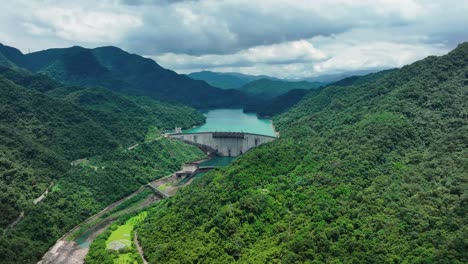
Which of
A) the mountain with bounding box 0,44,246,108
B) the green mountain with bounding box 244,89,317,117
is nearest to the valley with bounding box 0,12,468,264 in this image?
the green mountain with bounding box 244,89,317,117

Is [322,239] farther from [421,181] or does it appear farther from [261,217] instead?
[421,181]

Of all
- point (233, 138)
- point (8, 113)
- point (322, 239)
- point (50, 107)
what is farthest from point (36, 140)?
point (322, 239)

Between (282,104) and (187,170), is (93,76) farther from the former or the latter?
(187,170)

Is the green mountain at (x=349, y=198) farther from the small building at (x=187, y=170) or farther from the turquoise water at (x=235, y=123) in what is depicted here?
the turquoise water at (x=235, y=123)

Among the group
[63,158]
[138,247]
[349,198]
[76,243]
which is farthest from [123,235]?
[349,198]

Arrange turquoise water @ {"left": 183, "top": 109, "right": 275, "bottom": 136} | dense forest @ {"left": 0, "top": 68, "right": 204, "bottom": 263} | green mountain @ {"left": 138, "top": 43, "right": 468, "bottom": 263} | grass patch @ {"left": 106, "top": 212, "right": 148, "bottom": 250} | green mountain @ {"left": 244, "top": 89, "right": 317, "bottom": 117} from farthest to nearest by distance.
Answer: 1. green mountain @ {"left": 244, "top": 89, "right": 317, "bottom": 117}
2. turquoise water @ {"left": 183, "top": 109, "right": 275, "bottom": 136}
3. dense forest @ {"left": 0, "top": 68, "right": 204, "bottom": 263}
4. grass patch @ {"left": 106, "top": 212, "right": 148, "bottom": 250}
5. green mountain @ {"left": 138, "top": 43, "right": 468, "bottom": 263}

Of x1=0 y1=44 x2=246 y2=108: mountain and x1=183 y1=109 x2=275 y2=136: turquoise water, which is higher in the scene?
x1=0 y1=44 x2=246 y2=108: mountain

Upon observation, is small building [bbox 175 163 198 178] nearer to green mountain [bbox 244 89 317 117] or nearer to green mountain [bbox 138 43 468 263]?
green mountain [bbox 138 43 468 263]
